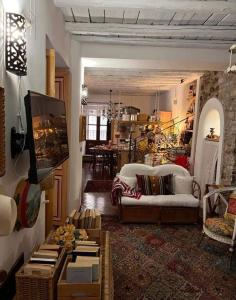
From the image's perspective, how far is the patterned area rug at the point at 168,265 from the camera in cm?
260

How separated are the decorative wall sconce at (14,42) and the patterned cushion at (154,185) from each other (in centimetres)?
352

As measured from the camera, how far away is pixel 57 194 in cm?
393

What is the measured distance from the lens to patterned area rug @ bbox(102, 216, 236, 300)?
260 cm

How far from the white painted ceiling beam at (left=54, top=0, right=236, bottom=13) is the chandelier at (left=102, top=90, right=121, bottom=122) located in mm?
7101

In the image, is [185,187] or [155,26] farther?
[185,187]

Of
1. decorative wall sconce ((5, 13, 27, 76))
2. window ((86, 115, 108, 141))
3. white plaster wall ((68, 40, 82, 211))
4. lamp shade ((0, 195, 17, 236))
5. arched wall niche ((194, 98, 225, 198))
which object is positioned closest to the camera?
lamp shade ((0, 195, 17, 236))

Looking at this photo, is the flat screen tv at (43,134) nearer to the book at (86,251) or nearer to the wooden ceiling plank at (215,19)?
the book at (86,251)

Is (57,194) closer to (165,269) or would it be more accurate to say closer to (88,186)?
(165,269)

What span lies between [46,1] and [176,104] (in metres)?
6.28

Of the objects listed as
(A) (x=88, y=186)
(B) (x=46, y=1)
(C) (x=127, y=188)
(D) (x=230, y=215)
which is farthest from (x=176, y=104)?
(B) (x=46, y=1)

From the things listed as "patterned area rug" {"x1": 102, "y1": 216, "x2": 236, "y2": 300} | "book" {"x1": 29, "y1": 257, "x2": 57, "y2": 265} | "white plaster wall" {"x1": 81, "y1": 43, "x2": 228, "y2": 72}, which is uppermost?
"white plaster wall" {"x1": 81, "y1": 43, "x2": 228, "y2": 72}

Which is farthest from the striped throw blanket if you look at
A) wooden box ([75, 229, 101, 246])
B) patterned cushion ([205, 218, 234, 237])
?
wooden box ([75, 229, 101, 246])

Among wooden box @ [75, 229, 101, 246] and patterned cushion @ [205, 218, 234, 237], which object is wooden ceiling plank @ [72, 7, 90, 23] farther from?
patterned cushion @ [205, 218, 234, 237]

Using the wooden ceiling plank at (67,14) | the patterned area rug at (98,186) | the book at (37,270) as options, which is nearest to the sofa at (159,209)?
the patterned area rug at (98,186)
